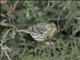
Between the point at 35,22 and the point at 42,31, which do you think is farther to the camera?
the point at 35,22

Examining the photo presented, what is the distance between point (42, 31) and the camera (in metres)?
4.11

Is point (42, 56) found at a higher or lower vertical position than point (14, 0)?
lower

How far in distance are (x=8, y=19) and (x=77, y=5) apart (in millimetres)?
958

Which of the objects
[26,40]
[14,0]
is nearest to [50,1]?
[14,0]

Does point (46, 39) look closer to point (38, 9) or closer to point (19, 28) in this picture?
point (19, 28)

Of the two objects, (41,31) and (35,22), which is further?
(35,22)

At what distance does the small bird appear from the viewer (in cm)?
408

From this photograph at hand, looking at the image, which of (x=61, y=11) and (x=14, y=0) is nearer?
(x=61, y=11)

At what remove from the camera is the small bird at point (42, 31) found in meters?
4.08

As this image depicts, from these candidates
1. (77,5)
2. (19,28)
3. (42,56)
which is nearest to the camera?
(42,56)

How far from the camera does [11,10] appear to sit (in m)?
4.87

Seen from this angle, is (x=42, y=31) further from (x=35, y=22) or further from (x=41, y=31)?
(x=35, y=22)

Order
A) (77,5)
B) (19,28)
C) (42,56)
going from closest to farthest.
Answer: (42,56), (19,28), (77,5)

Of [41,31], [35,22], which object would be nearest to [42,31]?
[41,31]
